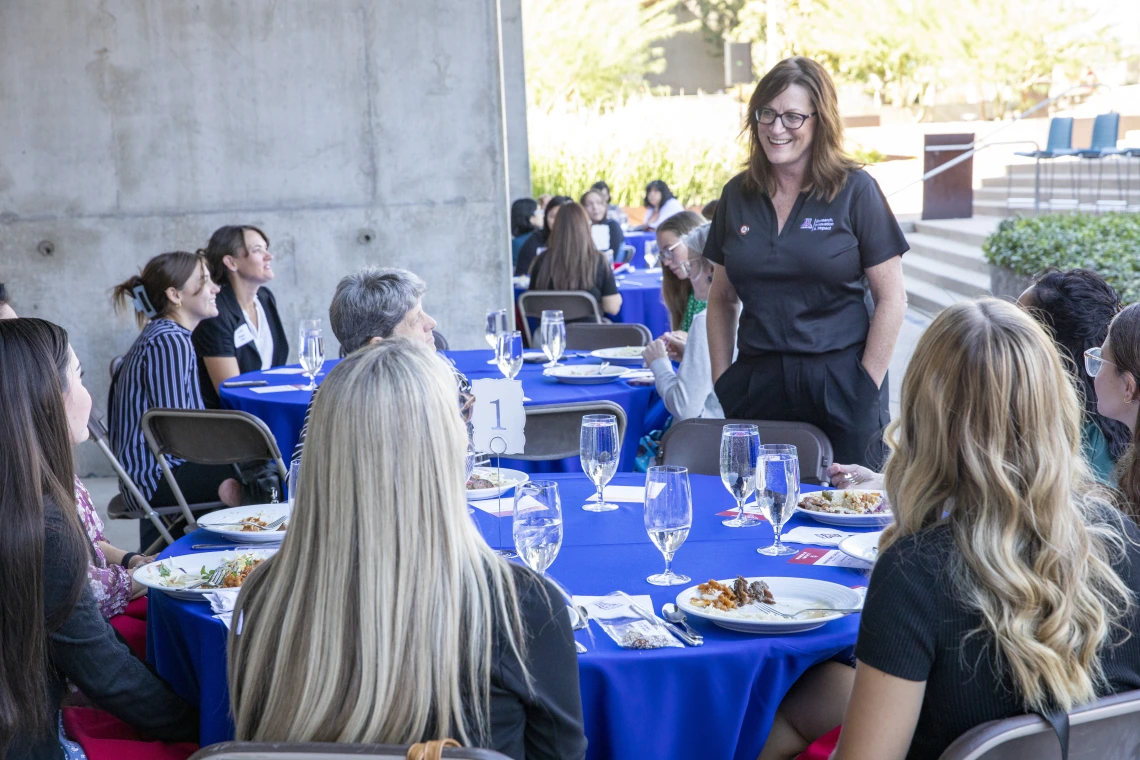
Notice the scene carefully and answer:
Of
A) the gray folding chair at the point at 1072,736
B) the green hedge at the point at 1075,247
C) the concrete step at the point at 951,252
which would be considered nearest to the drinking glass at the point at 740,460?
the gray folding chair at the point at 1072,736

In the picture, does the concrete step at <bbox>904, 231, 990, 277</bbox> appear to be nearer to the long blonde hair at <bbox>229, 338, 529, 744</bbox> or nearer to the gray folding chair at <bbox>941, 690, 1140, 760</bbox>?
the gray folding chair at <bbox>941, 690, 1140, 760</bbox>

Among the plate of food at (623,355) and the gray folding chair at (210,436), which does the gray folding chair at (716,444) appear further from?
the plate of food at (623,355)

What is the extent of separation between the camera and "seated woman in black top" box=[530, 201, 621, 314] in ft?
24.1

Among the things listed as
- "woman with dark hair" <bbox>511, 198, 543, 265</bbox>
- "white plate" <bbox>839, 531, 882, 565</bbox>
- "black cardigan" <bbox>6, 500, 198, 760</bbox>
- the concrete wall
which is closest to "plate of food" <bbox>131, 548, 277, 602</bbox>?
"black cardigan" <bbox>6, 500, 198, 760</bbox>

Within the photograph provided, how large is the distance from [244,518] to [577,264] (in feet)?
16.0

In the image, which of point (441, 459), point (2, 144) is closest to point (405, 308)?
point (441, 459)

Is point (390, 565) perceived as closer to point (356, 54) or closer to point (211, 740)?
point (211, 740)

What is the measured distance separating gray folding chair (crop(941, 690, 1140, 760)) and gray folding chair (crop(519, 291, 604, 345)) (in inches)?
220

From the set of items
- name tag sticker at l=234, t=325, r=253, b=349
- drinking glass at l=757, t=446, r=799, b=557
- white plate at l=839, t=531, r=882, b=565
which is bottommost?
white plate at l=839, t=531, r=882, b=565

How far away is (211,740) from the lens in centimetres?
206

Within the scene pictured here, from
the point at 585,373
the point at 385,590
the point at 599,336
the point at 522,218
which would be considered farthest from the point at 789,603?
the point at 522,218

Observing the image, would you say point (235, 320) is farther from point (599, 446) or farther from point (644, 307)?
point (644, 307)

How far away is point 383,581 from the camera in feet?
4.68

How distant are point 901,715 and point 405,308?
2.10 metres
